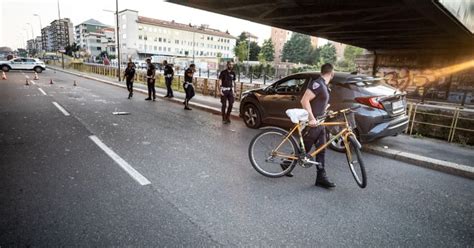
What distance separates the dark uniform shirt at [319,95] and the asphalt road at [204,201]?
1147 millimetres

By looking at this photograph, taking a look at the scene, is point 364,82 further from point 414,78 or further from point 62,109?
point 414,78

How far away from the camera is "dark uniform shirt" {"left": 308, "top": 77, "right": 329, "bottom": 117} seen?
3719 mm

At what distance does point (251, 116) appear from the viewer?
7.80m

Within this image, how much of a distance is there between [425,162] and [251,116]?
4.37 m

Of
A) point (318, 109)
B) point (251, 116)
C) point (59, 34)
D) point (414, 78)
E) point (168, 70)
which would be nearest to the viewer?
point (318, 109)

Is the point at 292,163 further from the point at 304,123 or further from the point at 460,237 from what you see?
the point at 460,237

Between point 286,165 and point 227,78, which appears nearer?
point 286,165

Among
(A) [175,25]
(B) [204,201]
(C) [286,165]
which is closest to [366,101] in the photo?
(C) [286,165]

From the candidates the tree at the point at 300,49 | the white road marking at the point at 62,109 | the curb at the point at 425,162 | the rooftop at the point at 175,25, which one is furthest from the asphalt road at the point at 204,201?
the tree at the point at 300,49

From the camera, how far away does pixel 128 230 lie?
8.80 feet

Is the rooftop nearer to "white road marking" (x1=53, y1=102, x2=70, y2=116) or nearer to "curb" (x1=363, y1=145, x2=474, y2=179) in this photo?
"white road marking" (x1=53, y1=102, x2=70, y2=116)

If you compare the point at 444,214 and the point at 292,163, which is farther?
the point at 292,163

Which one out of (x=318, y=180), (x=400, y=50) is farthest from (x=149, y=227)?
(x=400, y=50)

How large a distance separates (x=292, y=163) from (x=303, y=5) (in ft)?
23.4
